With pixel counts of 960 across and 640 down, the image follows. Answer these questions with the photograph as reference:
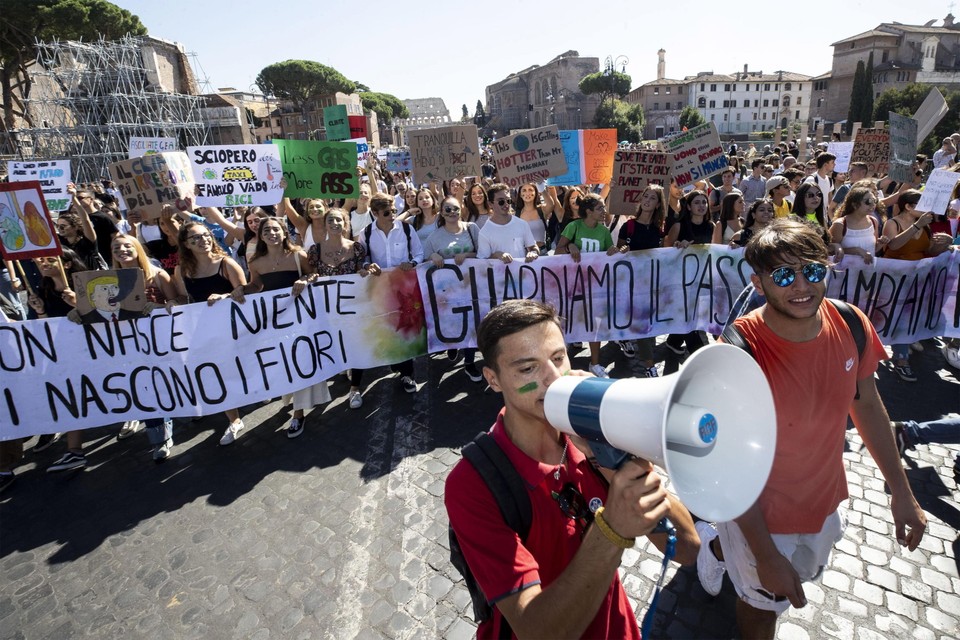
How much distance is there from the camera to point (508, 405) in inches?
62.5

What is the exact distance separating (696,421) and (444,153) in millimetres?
7078

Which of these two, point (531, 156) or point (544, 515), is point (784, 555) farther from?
point (531, 156)

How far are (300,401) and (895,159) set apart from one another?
840 centimetres

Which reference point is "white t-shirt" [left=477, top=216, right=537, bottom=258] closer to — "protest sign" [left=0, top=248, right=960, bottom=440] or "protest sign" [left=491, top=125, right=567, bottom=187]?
"protest sign" [left=0, top=248, right=960, bottom=440]

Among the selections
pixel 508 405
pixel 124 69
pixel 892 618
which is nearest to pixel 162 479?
pixel 508 405

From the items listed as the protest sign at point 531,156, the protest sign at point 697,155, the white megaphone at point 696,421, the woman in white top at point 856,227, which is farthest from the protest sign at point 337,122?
the white megaphone at point 696,421

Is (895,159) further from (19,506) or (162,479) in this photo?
(19,506)

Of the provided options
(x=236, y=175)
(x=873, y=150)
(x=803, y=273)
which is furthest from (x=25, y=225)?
(x=873, y=150)

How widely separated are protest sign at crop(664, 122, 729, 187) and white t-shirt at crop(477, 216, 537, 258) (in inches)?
97.5

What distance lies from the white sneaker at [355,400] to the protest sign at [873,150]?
30.2ft

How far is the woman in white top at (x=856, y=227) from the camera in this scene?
5.16 m

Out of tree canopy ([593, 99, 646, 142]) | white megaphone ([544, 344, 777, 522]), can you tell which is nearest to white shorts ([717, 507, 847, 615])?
white megaphone ([544, 344, 777, 522])

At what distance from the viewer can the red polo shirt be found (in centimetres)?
132

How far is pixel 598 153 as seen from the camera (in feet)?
29.1
